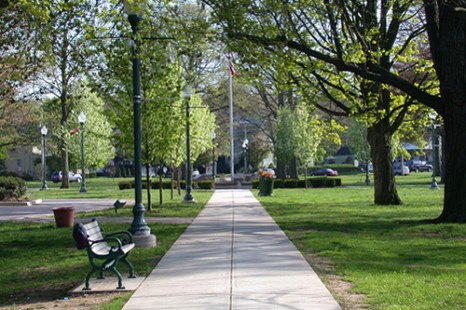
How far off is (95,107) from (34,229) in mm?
34442

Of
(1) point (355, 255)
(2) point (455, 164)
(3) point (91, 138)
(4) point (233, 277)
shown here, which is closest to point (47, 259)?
(4) point (233, 277)

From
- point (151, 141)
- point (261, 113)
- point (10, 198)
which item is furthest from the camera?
point (261, 113)

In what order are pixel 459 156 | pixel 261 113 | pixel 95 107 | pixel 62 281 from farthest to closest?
pixel 261 113, pixel 95 107, pixel 459 156, pixel 62 281

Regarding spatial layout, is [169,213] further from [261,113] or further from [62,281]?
[261,113]

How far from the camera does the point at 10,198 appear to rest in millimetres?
28953

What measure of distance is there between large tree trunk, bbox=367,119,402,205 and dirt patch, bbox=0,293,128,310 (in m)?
17.5

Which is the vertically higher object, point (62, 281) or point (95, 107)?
point (95, 107)

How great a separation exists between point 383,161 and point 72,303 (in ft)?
59.3

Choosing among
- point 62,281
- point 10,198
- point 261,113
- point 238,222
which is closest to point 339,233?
point 238,222

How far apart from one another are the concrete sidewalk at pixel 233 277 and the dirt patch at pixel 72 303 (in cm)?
42

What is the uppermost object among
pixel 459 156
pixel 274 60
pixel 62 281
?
pixel 274 60

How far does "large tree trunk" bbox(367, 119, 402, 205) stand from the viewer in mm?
23906

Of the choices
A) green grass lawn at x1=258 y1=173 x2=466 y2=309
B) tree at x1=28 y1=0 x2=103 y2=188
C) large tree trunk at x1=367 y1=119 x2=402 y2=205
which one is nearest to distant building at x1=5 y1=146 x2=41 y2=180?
large tree trunk at x1=367 y1=119 x2=402 y2=205

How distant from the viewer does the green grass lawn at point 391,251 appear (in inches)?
304
